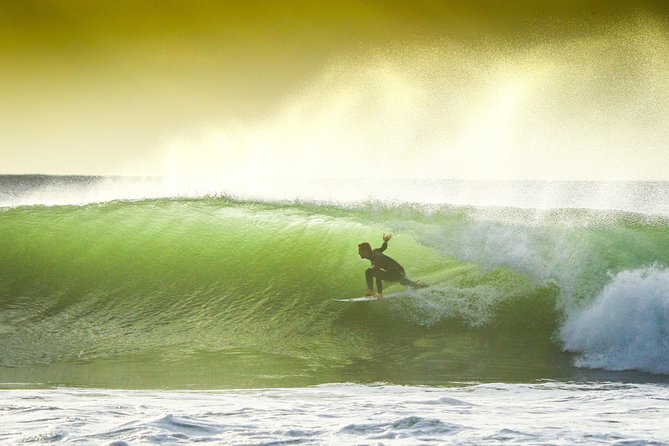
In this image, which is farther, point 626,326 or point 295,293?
point 295,293

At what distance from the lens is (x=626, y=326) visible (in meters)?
8.75

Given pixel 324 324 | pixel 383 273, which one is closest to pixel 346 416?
pixel 324 324

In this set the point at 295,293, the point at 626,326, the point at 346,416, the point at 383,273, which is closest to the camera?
the point at 346,416

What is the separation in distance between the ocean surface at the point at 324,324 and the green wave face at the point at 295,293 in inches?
1.2

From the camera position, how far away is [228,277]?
434 inches

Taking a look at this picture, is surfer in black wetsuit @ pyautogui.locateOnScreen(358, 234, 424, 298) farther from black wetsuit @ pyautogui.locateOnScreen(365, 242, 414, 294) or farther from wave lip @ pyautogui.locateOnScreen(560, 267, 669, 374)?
wave lip @ pyautogui.locateOnScreen(560, 267, 669, 374)

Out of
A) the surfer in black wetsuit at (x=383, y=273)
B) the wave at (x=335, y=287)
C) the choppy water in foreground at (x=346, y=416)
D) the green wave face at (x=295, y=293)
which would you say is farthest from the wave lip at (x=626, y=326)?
the surfer in black wetsuit at (x=383, y=273)

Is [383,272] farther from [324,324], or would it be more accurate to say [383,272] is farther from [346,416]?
[346,416]

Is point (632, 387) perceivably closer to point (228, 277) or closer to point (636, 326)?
point (636, 326)

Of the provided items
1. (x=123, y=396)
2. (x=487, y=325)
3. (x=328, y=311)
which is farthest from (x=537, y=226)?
(x=123, y=396)

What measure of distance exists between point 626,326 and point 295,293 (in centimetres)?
396

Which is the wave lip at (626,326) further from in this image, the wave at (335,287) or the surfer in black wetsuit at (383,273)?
the surfer in black wetsuit at (383,273)

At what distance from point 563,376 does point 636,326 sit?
50.5 inches

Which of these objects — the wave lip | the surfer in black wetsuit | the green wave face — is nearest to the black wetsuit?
the surfer in black wetsuit
